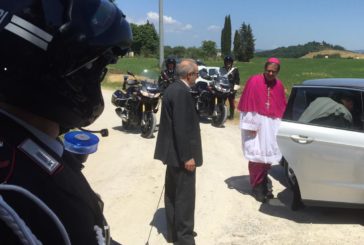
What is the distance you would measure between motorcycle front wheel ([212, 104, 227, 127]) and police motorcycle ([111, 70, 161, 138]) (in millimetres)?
1643

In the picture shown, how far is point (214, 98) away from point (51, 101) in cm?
1032

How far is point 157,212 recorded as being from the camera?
541cm

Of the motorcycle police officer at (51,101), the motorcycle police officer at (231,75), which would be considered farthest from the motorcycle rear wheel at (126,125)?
the motorcycle police officer at (51,101)

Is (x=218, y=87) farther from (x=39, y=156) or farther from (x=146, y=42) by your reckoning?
(x=146, y=42)

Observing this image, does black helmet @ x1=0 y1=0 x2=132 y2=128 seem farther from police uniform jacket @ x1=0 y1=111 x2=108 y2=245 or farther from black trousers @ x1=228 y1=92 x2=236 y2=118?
black trousers @ x1=228 y1=92 x2=236 y2=118

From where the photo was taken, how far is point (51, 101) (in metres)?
1.12

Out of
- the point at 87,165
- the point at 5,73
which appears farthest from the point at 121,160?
the point at 5,73

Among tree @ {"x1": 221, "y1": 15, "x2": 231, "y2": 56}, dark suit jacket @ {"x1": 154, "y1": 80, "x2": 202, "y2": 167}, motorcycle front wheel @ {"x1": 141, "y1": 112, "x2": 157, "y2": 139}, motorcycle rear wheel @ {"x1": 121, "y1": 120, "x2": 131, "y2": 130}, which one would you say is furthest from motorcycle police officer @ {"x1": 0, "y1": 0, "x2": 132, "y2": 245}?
tree @ {"x1": 221, "y1": 15, "x2": 231, "y2": 56}

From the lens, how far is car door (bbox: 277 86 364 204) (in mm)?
4738

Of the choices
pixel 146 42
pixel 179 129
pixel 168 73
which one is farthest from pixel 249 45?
pixel 179 129

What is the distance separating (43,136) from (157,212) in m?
4.48

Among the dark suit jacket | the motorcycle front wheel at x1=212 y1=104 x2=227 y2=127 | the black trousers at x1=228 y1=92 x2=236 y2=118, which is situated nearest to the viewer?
the dark suit jacket

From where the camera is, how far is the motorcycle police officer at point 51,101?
35.2 inches

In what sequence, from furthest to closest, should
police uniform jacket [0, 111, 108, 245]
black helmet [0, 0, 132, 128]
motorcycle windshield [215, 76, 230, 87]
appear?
1. motorcycle windshield [215, 76, 230, 87]
2. black helmet [0, 0, 132, 128]
3. police uniform jacket [0, 111, 108, 245]
